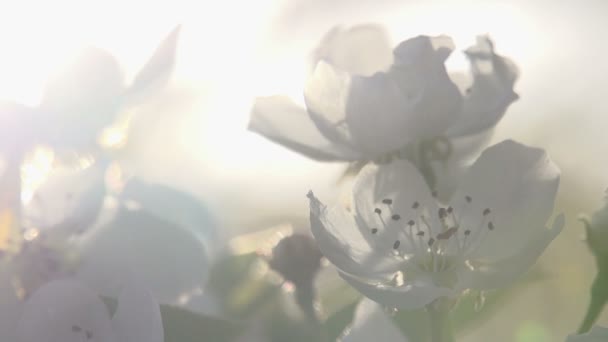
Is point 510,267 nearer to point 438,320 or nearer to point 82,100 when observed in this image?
point 438,320

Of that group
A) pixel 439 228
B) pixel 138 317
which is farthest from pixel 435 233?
pixel 138 317

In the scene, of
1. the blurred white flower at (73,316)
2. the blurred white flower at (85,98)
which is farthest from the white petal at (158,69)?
the blurred white flower at (73,316)

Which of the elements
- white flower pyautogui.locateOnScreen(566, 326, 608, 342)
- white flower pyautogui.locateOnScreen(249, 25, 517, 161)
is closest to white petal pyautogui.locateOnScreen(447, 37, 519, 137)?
white flower pyautogui.locateOnScreen(249, 25, 517, 161)

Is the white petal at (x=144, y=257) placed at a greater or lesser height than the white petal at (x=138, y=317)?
lesser

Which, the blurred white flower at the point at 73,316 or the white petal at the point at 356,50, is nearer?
the blurred white flower at the point at 73,316

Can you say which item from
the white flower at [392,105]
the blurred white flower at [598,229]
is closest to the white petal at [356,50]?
the white flower at [392,105]

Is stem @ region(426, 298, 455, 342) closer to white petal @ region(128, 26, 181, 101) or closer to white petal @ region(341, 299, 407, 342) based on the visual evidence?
white petal @ region(341, 299, 407, 342)

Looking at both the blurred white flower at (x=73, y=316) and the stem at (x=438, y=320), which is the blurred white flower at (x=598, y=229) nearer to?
the stem at (x=438, y=320)
